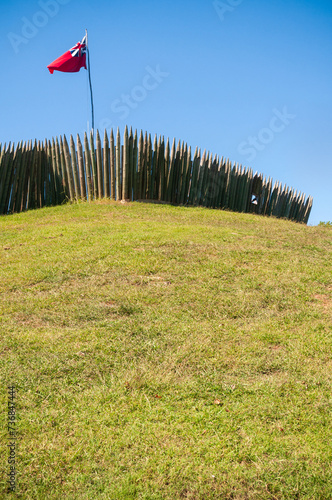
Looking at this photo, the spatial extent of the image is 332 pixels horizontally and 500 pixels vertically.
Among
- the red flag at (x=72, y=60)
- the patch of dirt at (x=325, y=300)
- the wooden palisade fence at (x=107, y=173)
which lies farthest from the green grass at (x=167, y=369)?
the red flag at (x=72, y=60)

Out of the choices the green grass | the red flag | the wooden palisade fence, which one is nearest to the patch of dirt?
the green grass

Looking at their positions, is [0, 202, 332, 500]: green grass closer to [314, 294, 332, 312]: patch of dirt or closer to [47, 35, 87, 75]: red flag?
[314, 294, 332, 312]: patch of dirt

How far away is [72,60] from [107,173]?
4979mm

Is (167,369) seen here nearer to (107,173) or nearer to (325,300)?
(325,300)

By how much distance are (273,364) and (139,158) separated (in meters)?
9.83

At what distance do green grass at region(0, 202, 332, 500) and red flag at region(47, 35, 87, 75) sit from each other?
30.3 feet

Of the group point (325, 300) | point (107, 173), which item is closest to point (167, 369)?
point (325, 300)

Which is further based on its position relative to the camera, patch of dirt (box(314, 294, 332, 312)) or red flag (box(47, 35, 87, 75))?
red flag (box(47, 35, 87, 75))

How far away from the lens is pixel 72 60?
50.8 ft

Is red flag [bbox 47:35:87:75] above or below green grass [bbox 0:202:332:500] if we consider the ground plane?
above

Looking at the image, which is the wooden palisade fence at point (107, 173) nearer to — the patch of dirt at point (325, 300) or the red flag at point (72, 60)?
the red flag at point (72, 60)

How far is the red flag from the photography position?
1529 centimetres

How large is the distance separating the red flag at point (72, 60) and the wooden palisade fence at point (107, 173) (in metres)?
2.92

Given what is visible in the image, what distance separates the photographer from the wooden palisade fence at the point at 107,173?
13398mm
